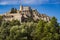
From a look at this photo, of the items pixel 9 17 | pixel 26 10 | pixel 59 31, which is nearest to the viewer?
pixel 59 31

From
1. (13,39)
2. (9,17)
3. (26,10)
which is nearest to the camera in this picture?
(13,39)

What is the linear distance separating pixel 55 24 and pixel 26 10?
20.9 meters

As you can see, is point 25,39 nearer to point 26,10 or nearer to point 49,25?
point 49,25

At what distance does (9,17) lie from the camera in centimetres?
3891

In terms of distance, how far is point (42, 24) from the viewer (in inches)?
946

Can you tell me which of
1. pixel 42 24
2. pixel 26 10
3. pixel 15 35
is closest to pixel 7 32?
pixel 15 35

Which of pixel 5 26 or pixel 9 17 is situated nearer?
pixel 5 26

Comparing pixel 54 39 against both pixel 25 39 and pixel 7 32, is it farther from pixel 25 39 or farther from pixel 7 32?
pixel 7 32

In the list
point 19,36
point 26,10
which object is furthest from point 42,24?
point 26,10

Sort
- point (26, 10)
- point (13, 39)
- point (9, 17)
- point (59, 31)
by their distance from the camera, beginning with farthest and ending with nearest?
1. point (26, 10)
2. point (9, 17)
3. point (59, 31)
4. point (13, 39)

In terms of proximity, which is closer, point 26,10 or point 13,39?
point 13,39

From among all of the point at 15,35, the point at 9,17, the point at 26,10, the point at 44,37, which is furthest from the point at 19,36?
the point at 26,10

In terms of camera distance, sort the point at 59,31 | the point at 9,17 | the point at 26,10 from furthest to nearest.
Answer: the point at 26,10 → the point at 9,17 → the point at 59,31

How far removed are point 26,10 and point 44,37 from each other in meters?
21.8
